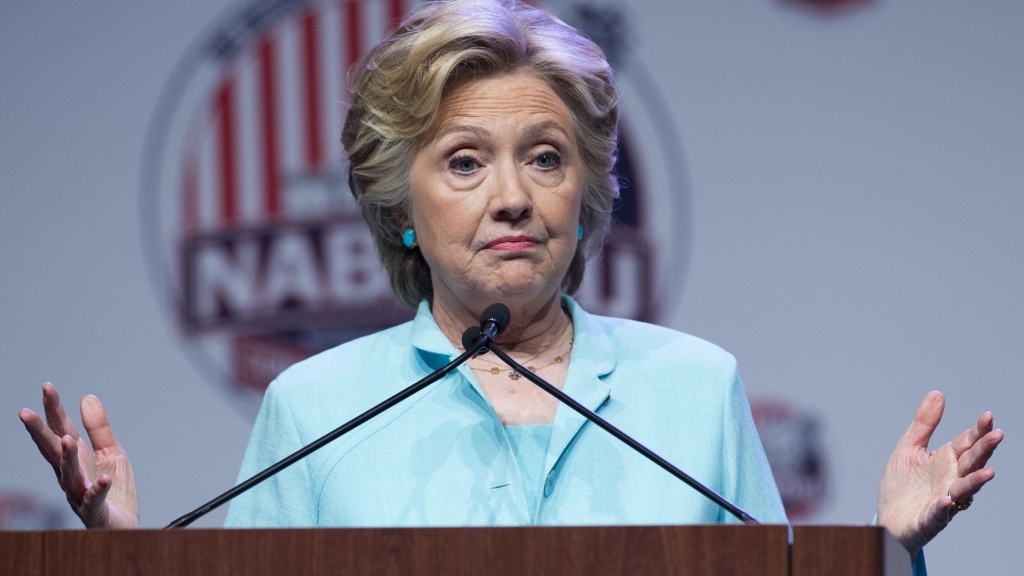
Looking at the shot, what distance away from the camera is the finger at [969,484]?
1.38 m

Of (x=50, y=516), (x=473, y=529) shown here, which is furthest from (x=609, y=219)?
(x=50, y=516)

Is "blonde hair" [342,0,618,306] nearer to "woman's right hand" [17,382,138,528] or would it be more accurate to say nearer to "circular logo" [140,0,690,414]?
"woman's right hand" [17,382,138,528]

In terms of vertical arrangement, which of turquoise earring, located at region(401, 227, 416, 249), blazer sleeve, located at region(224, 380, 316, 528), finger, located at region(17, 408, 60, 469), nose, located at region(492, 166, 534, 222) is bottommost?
blazer sleeve, located at region(224, 380, 316, 528)

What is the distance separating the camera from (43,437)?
1.41 m

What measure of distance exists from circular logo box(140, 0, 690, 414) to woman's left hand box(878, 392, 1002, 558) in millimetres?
1198

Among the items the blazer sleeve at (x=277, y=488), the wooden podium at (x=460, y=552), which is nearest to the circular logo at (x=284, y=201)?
the blazer sleeve at (x=277, y=488)

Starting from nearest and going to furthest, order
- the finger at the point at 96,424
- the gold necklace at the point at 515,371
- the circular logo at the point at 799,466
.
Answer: the finger at the point at 96,424 < the gold necklace at the point at 515,371 < the circular logo at the point at 799,466

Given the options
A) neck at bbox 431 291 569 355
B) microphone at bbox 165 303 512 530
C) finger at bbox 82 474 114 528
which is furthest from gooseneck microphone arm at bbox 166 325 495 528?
neck at bbox 431 291 569 355

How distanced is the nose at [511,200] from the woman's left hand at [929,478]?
60 cm

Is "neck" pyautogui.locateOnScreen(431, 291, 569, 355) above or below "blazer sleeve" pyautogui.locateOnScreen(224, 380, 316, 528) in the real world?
above

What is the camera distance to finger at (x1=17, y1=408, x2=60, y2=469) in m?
1.37

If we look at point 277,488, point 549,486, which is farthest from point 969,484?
point 277,488

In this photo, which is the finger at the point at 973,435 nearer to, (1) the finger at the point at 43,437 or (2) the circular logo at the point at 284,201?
(1) the finger at the point at 43,437

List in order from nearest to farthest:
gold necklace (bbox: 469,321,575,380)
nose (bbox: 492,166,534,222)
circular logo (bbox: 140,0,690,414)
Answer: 1. nose (bbox: 492,166,534,222)
2. gold necklace (bbox: 469,321,575,380)
3. circular logo (bbox: 140,0,690,414)
